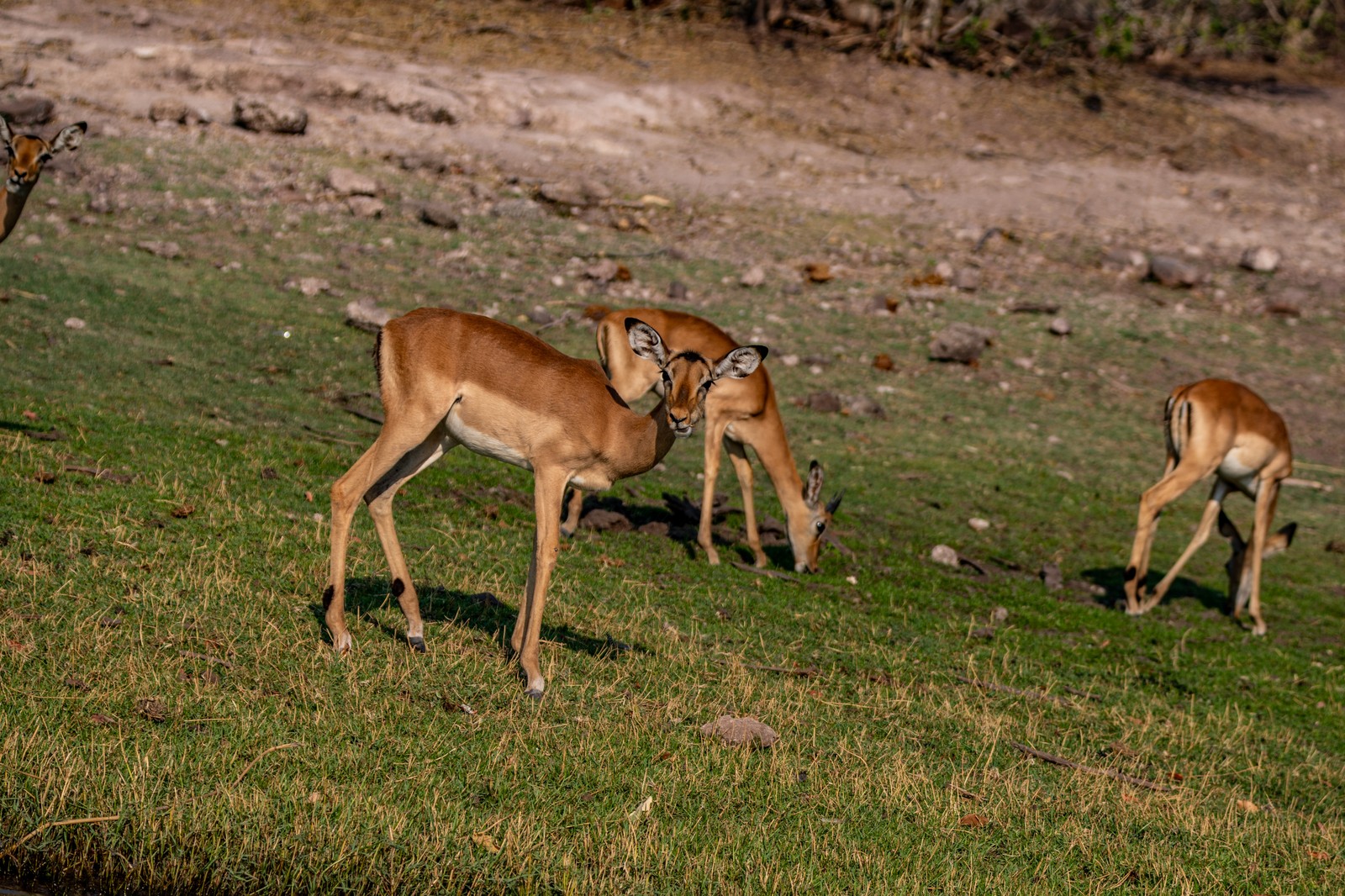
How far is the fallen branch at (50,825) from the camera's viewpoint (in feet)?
15.7

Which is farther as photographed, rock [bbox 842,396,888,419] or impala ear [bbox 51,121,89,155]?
rock [bbox 842,396,888,419]

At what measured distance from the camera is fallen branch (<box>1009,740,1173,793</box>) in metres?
6.84

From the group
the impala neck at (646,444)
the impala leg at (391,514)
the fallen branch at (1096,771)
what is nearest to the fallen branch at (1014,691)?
the fallen branch at (1096,771)

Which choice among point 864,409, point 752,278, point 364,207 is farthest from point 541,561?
point 364,207

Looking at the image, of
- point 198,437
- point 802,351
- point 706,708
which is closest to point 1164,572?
point 802,351

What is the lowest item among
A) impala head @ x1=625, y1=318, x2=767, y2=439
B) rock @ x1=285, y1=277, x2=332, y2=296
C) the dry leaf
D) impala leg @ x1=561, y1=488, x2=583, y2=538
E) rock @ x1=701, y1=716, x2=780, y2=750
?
rock @ x1=285, y1=277, x2=332, y2=296

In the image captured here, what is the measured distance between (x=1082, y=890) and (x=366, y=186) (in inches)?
639

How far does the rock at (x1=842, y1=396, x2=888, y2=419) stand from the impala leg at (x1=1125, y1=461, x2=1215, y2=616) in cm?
440

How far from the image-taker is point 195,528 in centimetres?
798

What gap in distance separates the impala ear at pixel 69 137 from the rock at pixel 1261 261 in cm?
1812

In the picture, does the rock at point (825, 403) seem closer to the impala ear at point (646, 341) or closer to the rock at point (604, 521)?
the rock at point (604, 521)

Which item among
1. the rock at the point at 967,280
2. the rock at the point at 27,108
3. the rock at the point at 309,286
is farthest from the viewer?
the rock at the point at 967,280

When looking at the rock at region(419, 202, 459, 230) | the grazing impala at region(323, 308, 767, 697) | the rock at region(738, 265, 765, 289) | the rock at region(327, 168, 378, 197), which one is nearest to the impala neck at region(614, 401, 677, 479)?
the grazing impala at region(323, 308, 767, 697)

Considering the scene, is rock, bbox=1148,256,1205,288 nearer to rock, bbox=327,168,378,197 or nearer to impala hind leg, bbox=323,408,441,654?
rock, bbox=327,168,378,197
